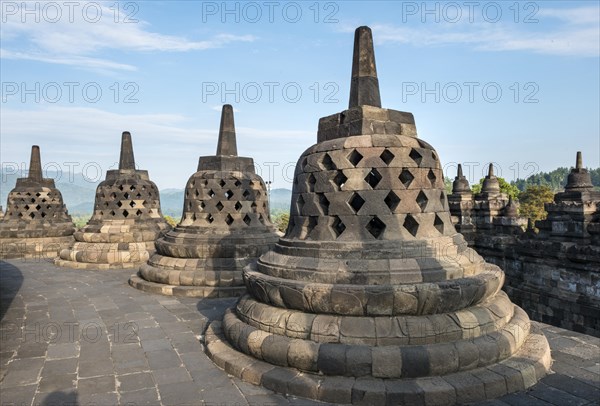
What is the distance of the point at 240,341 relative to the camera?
4926 mm

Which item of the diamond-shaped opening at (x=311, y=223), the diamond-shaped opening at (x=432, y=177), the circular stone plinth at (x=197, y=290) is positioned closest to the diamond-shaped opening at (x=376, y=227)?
the diamond-shaped opening at (x=311, y=223)

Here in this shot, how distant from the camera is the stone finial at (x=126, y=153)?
14.7 meters

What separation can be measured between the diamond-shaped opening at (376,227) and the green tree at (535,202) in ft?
156

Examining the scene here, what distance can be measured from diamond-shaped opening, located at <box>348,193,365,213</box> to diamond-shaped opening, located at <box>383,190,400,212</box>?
293 millimetres

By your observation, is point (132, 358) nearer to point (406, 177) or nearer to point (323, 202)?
point (323, 202)

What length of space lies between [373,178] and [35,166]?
55.1 feet

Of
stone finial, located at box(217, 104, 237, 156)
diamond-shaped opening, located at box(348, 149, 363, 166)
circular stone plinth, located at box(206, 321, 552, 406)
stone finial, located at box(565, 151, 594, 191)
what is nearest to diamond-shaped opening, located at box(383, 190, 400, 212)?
diamond-shaped opening, located at box(348, 149, 363, 166)

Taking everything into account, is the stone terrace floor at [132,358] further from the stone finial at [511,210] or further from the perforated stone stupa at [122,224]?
the stone finial at [511,210]

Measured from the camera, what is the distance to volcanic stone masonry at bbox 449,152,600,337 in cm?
1092

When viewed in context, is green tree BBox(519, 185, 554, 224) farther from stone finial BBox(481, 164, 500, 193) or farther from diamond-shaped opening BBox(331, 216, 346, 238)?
diamond-shaped opening BBox(331, 216, 346, 238)

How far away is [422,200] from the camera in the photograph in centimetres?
523

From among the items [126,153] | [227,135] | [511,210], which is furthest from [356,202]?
[511,210]

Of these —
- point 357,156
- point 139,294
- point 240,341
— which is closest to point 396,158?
point 357,156

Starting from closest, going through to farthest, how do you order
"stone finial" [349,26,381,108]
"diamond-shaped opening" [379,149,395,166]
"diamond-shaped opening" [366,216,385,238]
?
"diamond-shaped opening" [366,216,385,238], "diamond-shaped opening" [379,149,395,166], "stone finial" [349,26,381,108]
